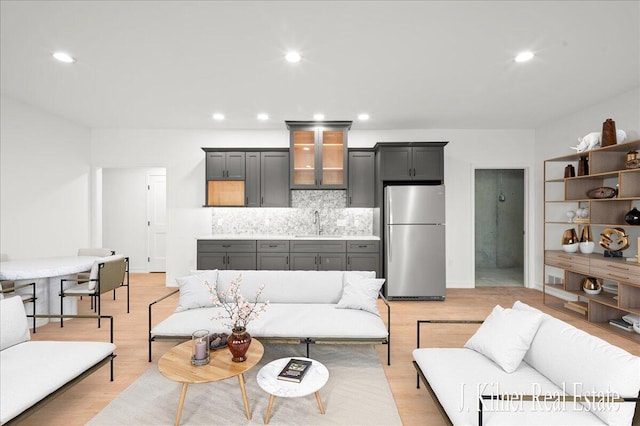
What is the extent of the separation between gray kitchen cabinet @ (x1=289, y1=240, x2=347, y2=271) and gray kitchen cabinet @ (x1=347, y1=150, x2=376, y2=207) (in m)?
0.84

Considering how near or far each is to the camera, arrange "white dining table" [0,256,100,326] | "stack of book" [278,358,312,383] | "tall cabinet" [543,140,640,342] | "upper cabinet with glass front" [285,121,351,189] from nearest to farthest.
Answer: "stack of book" [278,358,312,383] → "white dining table" [0,256,100,326] → "tall cabinet" [543,140,640,342] → "upper cabinet with glass front" [285,121,351,189]

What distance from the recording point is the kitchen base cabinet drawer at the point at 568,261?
3.93 m

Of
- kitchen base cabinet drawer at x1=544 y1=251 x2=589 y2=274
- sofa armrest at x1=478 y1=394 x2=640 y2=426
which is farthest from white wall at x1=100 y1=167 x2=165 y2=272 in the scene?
kitchen base cabinet drawer at x1=544 y1=251 x2=589 y2=274

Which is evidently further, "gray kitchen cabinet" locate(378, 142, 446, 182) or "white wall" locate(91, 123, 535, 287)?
"white wall" locate(91, 123, 535, 287)

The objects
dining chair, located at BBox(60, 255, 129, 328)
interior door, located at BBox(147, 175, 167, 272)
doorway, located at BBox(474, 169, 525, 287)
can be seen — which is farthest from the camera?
doorway, located at BBox(474, 169, 525, 287)

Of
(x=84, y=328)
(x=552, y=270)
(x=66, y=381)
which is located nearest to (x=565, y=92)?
(x=552, y=270)

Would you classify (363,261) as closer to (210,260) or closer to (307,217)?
(307,217)

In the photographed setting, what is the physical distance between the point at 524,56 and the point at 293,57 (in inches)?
86.1

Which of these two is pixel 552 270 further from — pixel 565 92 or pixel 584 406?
pixel 584 406

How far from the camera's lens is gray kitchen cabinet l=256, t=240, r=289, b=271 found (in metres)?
4.89

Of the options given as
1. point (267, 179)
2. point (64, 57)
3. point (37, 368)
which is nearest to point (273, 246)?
point (267, 179)

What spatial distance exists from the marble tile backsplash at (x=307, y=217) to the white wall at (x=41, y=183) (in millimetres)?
2614

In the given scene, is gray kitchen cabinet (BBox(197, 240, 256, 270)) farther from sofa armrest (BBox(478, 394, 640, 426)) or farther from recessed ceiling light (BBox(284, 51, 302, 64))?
sofa armrest (BBox(478, 394, 640, 426))

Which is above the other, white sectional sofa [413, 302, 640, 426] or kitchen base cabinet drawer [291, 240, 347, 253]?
kitchen base cabinet drawer [291, 240, 347, 253]
